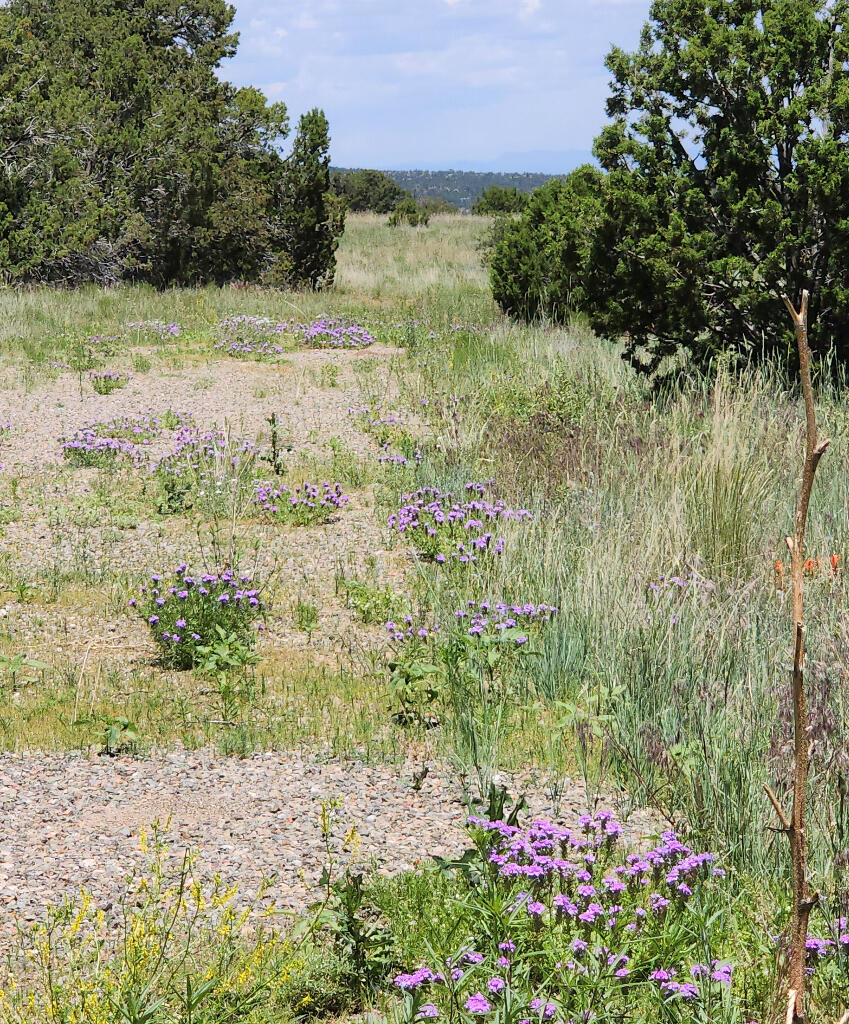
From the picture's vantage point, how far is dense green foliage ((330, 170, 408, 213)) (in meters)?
47.9

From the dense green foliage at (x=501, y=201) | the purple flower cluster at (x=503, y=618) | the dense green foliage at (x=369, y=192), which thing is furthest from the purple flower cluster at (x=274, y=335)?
the dense green foliage at (x=369, y=192)

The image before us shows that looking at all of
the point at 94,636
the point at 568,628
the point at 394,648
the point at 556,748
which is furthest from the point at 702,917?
the point at 94,636

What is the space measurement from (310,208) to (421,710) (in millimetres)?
15857

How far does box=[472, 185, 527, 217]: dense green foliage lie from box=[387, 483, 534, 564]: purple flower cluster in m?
28.2

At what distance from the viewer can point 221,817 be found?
3.47 metres

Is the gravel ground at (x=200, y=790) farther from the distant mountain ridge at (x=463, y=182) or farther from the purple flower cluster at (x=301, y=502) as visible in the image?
the distant mountain ridge at (x=463, y=182)

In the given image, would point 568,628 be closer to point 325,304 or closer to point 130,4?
point 325,304

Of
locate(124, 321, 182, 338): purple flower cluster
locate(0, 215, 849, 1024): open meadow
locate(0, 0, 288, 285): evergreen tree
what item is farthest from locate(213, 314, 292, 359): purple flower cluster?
locate(0, 0, 288, 285): evergreen tree

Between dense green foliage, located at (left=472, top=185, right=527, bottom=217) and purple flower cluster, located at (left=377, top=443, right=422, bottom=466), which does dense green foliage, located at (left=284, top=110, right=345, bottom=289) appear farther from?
dense green foliage, located at (left=472, top=185, right=527, bottom=217)

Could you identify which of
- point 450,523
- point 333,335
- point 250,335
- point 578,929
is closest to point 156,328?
point 250,335

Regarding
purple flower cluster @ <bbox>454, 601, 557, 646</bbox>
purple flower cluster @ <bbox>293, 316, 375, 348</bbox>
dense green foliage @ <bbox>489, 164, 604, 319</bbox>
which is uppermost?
dense green foliage @ <bbox>489, 164, 604, 319</bbox>

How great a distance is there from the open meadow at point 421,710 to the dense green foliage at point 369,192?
132 feet

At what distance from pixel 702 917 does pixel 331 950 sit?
93cm

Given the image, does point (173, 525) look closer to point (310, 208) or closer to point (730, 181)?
point (730, 181)
